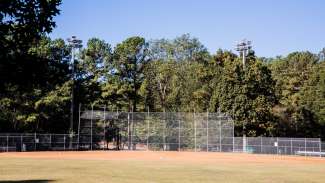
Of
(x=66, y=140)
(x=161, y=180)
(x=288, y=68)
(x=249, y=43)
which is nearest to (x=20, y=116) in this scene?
(x=66, y=140)

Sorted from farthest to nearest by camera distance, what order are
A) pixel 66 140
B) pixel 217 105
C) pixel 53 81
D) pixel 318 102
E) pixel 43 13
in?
Answer: pixel 318 102 < pixel 217 105 < pixel 66 140 < pixel 53 81 < pixel 43 13

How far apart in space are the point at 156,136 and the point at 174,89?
17.0 meters

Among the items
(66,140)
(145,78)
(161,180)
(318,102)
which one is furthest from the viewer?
(145,78)

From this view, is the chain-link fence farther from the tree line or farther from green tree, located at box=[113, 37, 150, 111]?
green tree, located at box=[113, 37, 150, 111]

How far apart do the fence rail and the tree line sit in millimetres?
4772

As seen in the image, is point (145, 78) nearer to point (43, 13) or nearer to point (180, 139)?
point (180, 139)

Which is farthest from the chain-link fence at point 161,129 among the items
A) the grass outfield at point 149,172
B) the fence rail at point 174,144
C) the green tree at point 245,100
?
the grass outfield at point 149,172

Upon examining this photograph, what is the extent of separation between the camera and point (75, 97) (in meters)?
75.2

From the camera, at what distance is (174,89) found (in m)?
84.1

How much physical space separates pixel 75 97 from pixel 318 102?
114 feet

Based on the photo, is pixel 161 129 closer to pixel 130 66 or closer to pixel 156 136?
pixel 156 136

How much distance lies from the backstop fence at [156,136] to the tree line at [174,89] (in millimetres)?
4541

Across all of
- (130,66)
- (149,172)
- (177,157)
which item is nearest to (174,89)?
(130,66)

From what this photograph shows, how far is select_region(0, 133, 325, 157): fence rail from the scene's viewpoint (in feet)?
206
